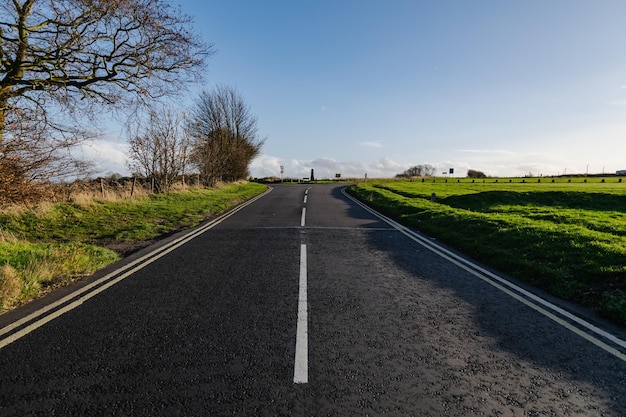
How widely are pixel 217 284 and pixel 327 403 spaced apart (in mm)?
3556

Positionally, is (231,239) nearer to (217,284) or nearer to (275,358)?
(217,284)

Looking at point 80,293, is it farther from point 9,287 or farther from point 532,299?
point 532,299

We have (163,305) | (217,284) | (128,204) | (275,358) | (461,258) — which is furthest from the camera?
(128,204)

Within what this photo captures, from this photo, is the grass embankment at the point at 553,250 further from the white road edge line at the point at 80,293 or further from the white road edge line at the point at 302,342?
the white road edge line at the point at 80,293

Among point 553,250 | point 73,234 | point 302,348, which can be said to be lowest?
point 73,234

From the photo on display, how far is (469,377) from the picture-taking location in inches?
130

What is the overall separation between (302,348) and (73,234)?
10.1 metres

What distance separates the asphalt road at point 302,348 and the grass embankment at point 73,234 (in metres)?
0.70

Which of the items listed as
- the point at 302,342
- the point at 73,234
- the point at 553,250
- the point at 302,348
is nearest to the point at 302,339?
the point at 302,342

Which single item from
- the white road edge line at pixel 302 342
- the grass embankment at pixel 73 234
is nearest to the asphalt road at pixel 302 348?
the white road edge line at pixel 302 342

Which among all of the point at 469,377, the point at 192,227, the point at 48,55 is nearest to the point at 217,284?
the point at 469,377

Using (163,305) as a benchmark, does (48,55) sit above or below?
above

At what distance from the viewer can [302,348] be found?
12.3 ft

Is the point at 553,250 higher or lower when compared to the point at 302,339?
higher
